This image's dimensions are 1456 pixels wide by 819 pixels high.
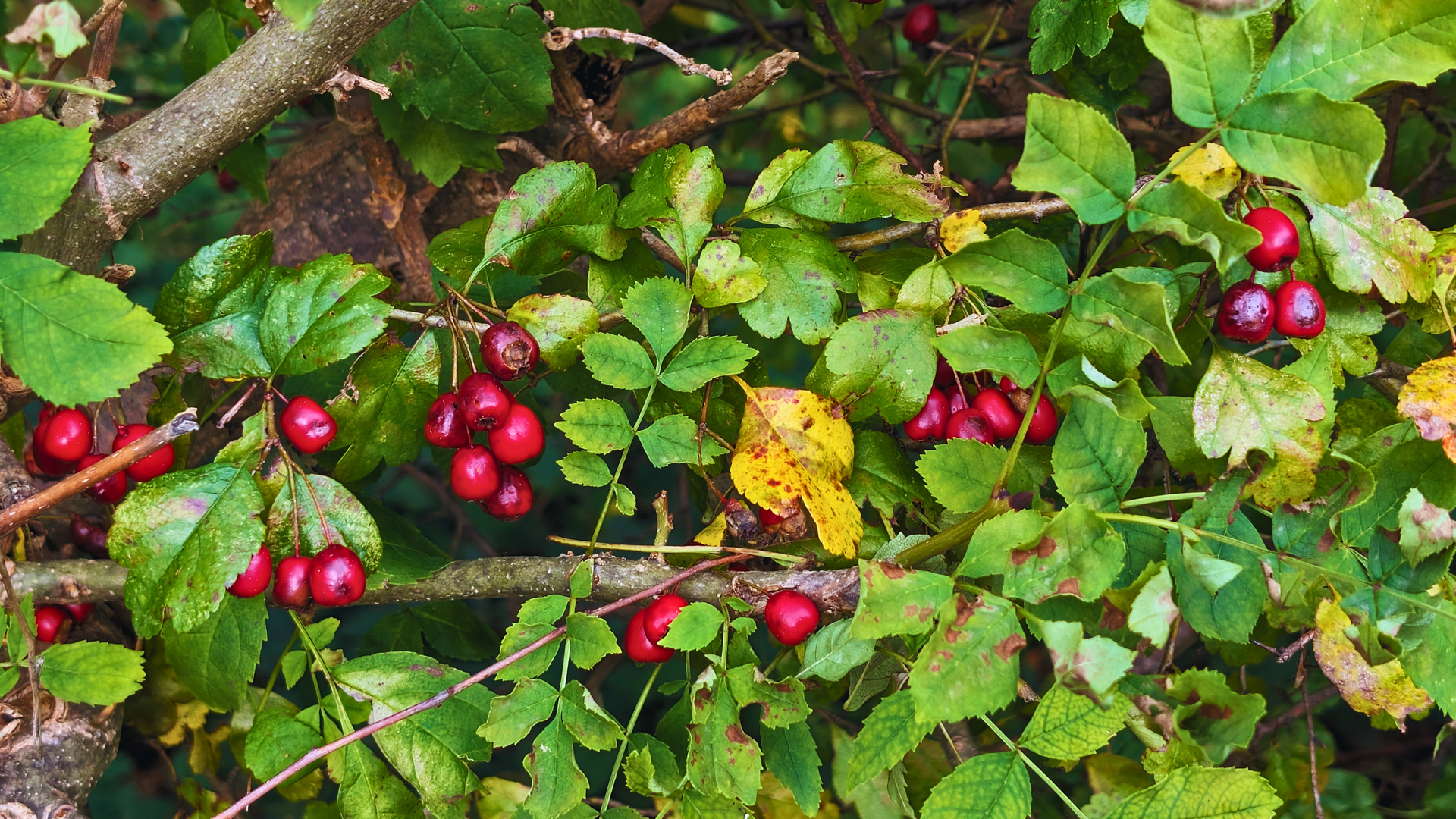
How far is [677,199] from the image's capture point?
41.8 inches

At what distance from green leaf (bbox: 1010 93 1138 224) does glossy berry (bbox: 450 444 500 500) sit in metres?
0.65

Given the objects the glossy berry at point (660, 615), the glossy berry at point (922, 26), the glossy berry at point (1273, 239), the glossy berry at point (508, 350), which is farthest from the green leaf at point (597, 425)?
the glossy berry at point (922, 26)

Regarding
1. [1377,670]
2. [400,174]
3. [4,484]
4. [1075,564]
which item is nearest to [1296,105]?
[1075,564]

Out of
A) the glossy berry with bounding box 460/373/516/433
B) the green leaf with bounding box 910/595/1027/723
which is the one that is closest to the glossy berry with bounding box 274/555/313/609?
the glossy berry with bounding box 460/373/516/433

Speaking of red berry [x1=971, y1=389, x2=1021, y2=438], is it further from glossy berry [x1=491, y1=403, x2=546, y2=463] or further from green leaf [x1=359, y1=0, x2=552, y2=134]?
green leaf [x1=359, y1=0, x2=552, y2=134]

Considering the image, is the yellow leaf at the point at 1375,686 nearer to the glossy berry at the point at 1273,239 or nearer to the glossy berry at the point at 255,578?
the glossy berry at the point at 1273,239

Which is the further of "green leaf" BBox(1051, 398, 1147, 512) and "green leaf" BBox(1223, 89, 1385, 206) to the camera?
"green leaf" BBox(1051, 398, 1147, 512)

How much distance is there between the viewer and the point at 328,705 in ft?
3.78

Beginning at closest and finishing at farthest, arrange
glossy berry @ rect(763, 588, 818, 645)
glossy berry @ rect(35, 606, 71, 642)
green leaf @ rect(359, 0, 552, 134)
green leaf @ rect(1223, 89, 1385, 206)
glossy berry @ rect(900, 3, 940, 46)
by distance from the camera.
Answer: green leaf @ rect(1223, 89, 1385, 206)
glossy berry @ rect(763, 588, 818, 645)
glossy berry @ rect(35, 606, 71, 642)
green leaf @ rect(359, 0, 552, 134)
glossy berry @ rect(900, 3, 940, 46)

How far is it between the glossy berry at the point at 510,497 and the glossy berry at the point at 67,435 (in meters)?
0.47

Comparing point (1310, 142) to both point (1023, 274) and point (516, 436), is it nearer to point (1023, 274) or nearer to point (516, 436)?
point (1023, 274)

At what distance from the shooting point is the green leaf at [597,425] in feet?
3.28

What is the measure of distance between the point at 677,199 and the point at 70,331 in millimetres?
595

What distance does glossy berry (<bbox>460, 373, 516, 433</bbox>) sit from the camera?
3.37 ft
